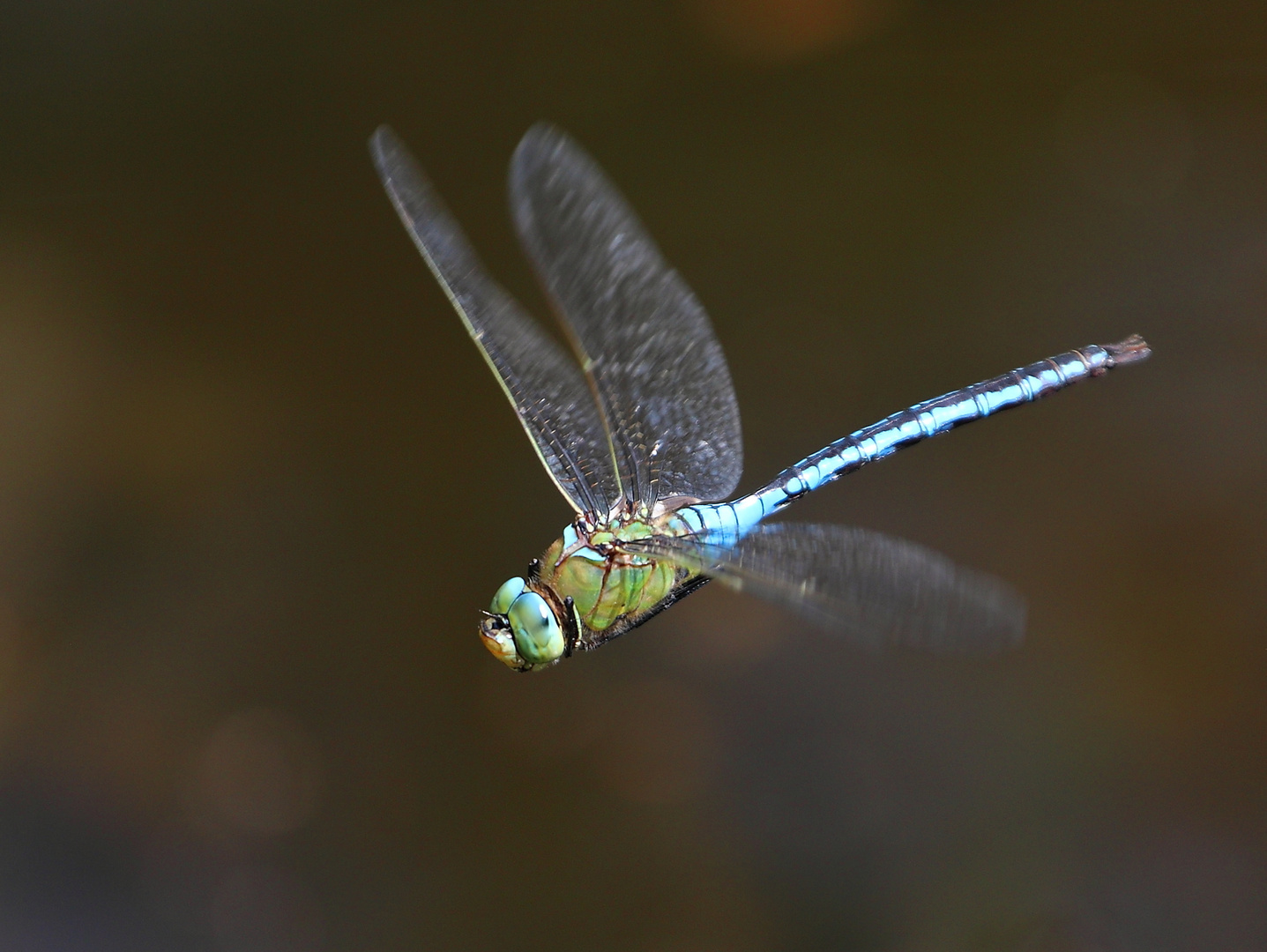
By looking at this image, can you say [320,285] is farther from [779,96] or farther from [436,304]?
[779,96]

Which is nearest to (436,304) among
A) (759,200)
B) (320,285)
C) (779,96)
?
(320,285)

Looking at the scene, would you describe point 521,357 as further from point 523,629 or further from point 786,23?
point 786,23

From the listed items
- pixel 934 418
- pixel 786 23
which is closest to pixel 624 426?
pixel 934 418

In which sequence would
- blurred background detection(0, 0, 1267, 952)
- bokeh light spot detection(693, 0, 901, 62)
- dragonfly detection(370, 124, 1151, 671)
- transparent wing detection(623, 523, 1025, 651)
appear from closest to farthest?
1. transparent wing detection(623, 523, 1025, 651)
2. dragonfly detection(370, 124, 1151, 671)
3. blurred background detection(0, 0, 1267, 952)
4. bokeh light spot detection(693, 0, 901, 62)

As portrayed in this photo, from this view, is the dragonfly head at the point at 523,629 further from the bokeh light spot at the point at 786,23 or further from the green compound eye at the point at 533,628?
the bokeh light spot at the point at 786,23

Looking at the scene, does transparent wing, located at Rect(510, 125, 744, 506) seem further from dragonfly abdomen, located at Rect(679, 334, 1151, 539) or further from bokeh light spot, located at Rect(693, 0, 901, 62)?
bokeh light spot, located at Rect(693, 0, 901, 62)

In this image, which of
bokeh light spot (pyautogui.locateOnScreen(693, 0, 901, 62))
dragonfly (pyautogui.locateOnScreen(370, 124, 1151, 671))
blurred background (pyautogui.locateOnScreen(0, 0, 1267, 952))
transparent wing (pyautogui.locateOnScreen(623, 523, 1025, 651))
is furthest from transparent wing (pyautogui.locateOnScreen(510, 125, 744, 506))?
bokeh light spot (pyautogui.locateOnScreen(693, 0, 901, 62))
